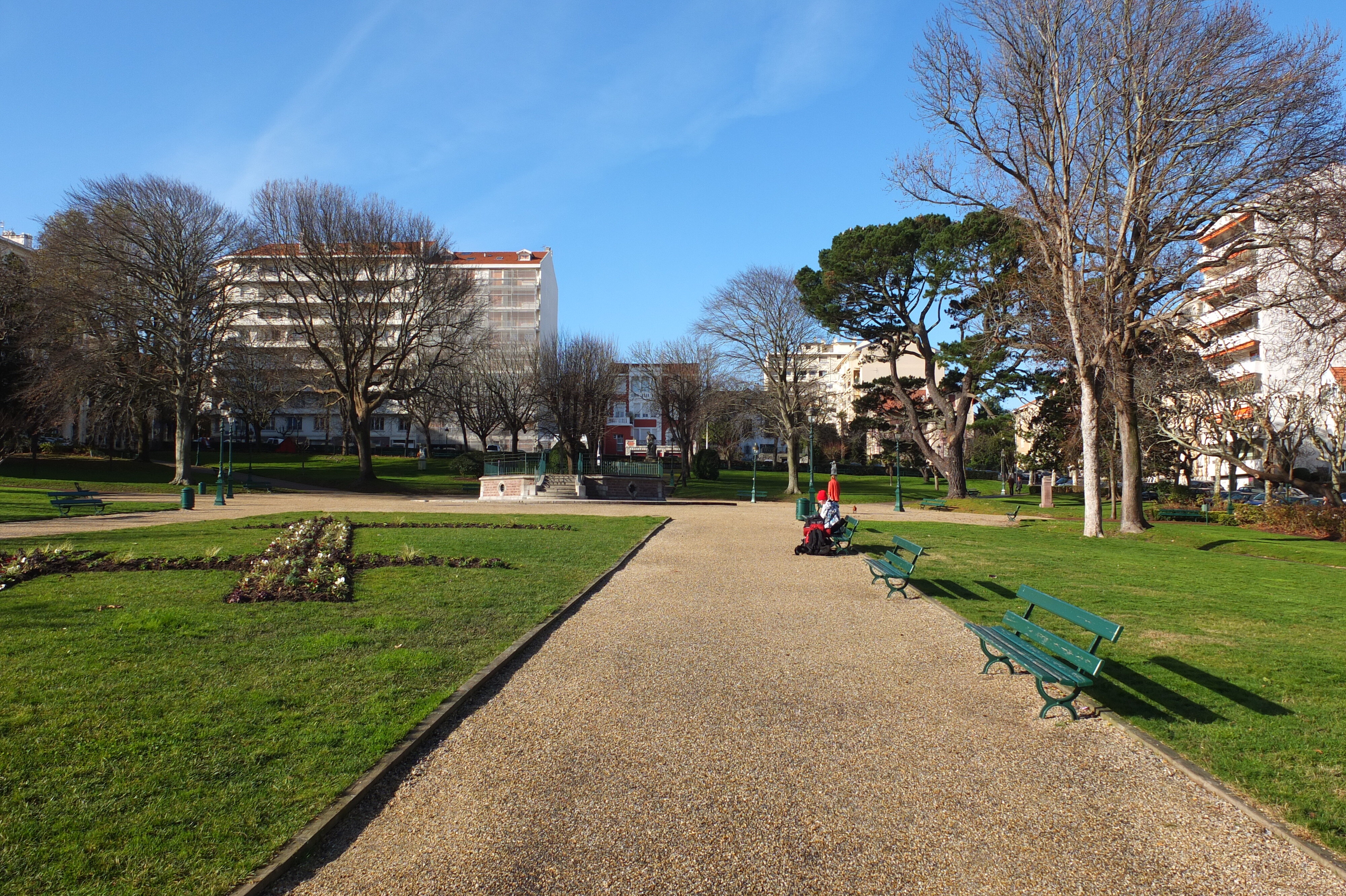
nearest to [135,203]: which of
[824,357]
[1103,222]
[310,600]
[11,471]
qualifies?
[11,471]

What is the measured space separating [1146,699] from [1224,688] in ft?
2.48

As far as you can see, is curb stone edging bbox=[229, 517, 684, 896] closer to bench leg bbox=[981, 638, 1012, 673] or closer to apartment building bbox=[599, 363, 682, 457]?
bench leg bbox=[981, 638, 1012, 673]

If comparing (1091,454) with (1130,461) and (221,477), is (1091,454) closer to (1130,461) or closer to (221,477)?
(1130,461)

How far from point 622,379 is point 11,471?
39.4 metres

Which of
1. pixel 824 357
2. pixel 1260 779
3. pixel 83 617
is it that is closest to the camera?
pixel 1260 779

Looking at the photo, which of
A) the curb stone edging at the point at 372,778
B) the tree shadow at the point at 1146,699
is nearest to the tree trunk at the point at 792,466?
the curb stone edging at the point at 372,778

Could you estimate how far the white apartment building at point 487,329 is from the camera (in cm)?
7650

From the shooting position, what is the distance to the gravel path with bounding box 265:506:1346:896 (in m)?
3.64

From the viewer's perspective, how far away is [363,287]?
128 ft

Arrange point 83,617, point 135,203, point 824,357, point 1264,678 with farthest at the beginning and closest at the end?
point 824,357 < point 135,203 < point 83,617 < point 1264,678

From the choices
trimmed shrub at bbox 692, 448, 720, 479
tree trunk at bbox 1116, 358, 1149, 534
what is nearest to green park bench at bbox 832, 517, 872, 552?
tree trunk at bbox 1116, 358, 1149, 534

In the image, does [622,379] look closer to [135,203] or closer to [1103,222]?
[135,203]

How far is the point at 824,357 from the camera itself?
11181cm

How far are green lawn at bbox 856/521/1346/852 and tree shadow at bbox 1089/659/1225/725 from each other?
16 millimetres
